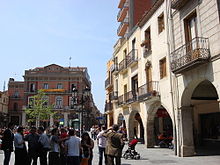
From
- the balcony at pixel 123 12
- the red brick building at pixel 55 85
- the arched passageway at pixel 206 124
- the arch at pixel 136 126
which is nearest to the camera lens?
the arched passageway at pixel 206 124

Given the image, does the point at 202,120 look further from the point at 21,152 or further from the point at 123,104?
the point at 21,152

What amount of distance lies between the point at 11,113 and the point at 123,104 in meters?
50.2

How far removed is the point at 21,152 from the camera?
8.98 metres

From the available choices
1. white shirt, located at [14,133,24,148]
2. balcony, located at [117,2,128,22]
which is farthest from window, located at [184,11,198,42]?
balcony, located at [117,2,128,22]

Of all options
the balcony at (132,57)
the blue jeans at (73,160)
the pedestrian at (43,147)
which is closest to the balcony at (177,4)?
the balcony at (132,57)

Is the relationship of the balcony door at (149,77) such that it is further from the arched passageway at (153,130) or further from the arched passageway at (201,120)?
the arched passageway at (201,120)

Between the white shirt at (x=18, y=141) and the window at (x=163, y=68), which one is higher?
the window at (x=163, y=68)

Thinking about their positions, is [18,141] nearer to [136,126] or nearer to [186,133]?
[186,133]

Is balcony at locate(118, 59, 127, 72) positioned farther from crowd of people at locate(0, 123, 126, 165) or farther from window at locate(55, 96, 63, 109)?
window at locate(55, 96, 63, 109)

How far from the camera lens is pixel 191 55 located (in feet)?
37.3

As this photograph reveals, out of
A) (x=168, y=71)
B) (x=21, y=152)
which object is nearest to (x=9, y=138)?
(x=21, y=152)

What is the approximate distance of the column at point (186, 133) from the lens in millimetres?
12969

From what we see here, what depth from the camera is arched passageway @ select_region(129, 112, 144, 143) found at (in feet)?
71.4

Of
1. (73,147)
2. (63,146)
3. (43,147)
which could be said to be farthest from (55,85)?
(73,147)
